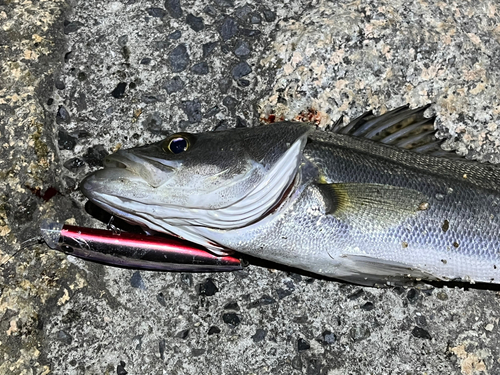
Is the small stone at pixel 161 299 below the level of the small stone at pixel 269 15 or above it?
below

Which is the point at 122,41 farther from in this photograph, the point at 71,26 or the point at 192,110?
the point at 192,110

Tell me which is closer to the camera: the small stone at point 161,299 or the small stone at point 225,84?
the small stone at point 161,299

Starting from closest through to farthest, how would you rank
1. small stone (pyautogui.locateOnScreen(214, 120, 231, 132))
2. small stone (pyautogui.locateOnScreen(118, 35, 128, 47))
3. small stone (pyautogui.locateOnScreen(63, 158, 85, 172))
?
small stone (pyautogui.locateOnScreen(63, 158, 85, 172)) < small stone (pyautogui.locateOnScreen(214, 120, 231, 132)) < small stone (pyautogui.locateOnScreen(118, 35, 128, 47))

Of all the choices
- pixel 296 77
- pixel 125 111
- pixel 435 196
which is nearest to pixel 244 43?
pixel 296 77

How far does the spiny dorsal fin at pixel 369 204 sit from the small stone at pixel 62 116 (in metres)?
1.59

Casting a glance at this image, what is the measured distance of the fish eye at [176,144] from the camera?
8.01ft

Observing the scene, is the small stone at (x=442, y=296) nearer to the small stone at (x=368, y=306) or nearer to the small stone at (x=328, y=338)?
the small stone at (x=368, y=306)

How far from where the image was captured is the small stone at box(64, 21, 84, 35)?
3191 millimetres

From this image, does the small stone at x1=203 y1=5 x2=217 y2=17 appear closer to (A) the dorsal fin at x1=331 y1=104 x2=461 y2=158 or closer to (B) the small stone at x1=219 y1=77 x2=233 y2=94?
(B) the small stone at x1=219 y1=77 x2=233 y2=94

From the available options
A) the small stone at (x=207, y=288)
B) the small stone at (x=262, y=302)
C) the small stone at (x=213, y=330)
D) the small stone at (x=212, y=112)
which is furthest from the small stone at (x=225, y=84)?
the small stone at (x=213, y=330)

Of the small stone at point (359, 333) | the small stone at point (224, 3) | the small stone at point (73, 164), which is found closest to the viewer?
the small stone at point (359, 333)

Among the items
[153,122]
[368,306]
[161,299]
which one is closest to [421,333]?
[368,306]

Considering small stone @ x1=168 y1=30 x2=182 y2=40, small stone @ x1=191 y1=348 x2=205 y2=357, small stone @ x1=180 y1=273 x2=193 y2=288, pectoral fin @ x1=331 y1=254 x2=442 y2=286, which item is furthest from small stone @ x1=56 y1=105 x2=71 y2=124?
pectoral fin @ x1=331 y1=254 x2=442 y2=286

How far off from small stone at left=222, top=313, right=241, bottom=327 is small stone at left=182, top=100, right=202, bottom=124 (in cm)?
115
